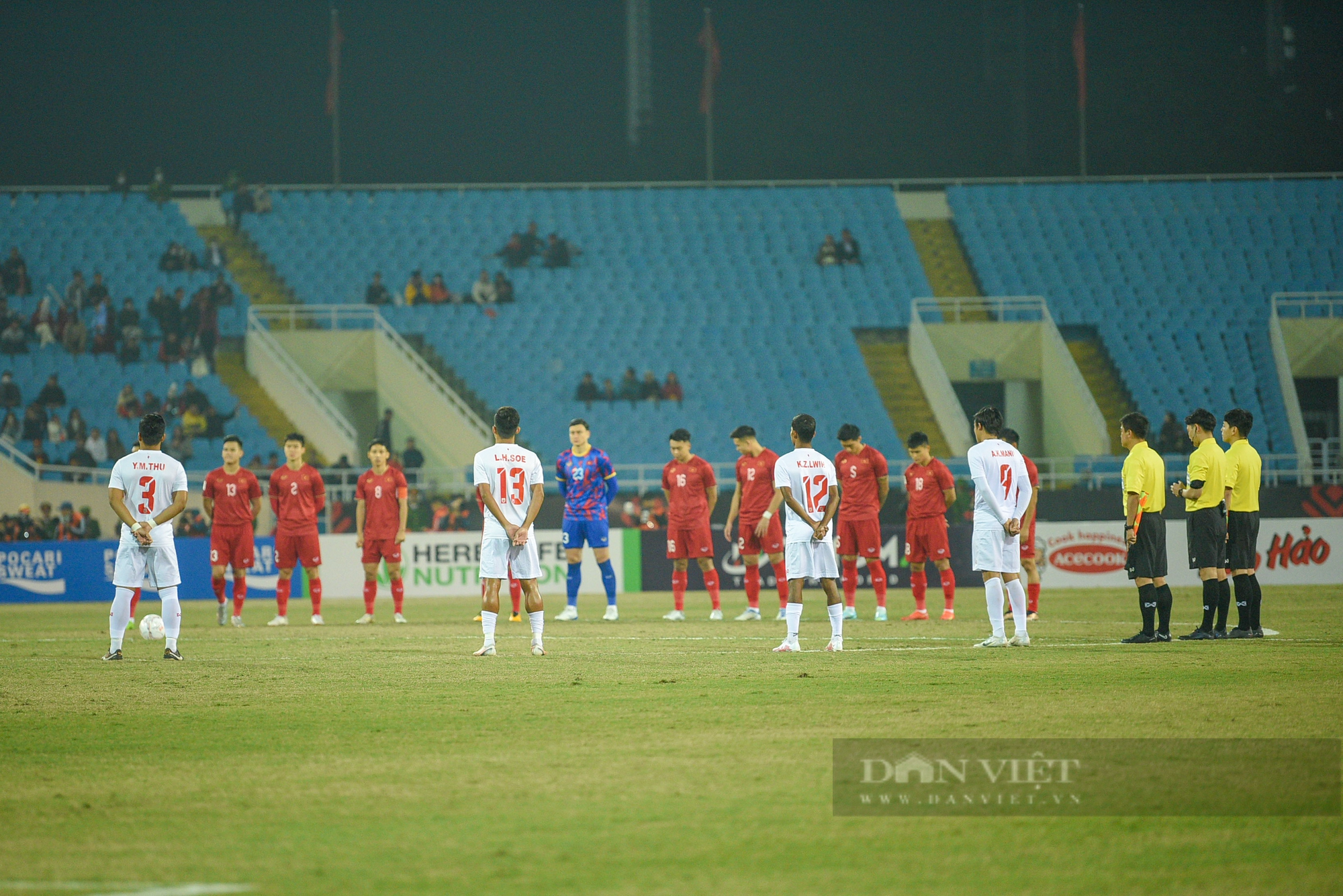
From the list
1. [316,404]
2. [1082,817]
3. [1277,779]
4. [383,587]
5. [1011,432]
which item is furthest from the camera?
[316,404]

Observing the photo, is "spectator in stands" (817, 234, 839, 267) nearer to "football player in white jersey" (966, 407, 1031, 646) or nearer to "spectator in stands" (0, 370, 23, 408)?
"spectator in stands" (0, 370, 23, 408)

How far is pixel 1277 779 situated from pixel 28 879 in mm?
5474

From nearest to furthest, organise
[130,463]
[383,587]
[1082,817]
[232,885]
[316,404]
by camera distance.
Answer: [232,885]
[1082,817]
[130,463]
[383,587]
[316,404]

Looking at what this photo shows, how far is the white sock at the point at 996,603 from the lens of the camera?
13.6m

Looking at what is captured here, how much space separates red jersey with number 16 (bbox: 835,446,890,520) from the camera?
1936 cm

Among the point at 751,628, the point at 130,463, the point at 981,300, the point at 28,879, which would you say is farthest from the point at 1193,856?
the point at 981,300

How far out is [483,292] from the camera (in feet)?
125

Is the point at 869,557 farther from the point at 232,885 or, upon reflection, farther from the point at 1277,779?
the point at 232,885

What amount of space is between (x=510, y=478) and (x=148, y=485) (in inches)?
134

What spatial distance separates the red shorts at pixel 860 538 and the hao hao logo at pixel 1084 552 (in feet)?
28.6

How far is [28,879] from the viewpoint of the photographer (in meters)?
5.27

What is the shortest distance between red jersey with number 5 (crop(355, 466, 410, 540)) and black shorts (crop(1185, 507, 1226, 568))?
34.3 ft

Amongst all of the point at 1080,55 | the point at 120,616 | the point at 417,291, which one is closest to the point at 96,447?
the point at 417,291

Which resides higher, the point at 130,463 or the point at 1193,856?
the point at 130,463
